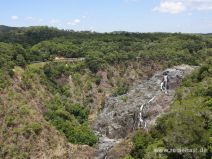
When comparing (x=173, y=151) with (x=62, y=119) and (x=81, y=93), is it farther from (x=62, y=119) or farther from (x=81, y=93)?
(x=81, y=93)

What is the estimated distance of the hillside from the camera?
55.1 m

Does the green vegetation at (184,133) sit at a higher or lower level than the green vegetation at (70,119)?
higher

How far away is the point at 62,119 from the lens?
81.0 metres

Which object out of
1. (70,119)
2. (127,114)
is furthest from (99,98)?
(127,114)

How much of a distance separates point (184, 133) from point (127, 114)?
3810cm

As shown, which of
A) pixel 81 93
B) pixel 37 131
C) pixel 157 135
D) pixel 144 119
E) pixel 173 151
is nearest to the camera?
pixel 173 151

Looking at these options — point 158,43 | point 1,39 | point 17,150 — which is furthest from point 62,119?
point 1,39

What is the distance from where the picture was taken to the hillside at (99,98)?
55.1 m

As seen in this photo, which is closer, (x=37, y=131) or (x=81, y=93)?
(x=37, y=131)

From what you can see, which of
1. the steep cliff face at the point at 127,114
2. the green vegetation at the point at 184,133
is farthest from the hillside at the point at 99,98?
the steep cliff face at the point at 127,114

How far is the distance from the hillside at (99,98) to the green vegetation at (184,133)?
111mm

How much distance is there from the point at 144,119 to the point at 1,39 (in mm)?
80663

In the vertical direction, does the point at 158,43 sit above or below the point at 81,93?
above

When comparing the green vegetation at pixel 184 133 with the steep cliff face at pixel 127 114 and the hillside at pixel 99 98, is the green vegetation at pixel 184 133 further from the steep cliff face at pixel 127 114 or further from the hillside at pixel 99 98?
the steep cliff face at pixel 127 114
